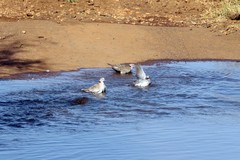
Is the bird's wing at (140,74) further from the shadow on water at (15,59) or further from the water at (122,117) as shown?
the shadow on water at (15,59)

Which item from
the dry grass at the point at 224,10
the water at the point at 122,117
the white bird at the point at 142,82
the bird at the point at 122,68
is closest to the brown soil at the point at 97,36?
the dry grass at the point at 224,10

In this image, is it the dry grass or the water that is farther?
the dry grass

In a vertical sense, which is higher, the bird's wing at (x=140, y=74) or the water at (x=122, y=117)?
the bird's wing at (x=140, y=74)

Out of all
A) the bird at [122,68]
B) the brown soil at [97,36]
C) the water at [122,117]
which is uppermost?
the brown soil at [97,36]

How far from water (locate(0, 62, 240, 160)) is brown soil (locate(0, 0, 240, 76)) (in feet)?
4.28

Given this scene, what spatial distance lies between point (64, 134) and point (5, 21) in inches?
401

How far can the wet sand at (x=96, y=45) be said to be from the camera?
15961 millimetres

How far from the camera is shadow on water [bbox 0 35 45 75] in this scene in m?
15.3

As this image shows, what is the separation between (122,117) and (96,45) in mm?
6736

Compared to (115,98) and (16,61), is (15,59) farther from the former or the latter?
(115,98)

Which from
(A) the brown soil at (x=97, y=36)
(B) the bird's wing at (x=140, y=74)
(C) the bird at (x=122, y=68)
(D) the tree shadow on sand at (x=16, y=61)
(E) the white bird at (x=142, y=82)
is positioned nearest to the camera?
(E) the white bird at (x=142, y=82)

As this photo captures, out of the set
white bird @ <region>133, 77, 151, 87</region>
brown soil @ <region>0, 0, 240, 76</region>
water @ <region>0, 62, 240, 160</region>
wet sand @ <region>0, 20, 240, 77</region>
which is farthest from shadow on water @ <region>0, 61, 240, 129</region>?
brown soil @ <region>0, 0, 240, 76</region>

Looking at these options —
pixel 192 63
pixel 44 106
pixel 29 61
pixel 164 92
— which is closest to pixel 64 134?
pixel 44 106

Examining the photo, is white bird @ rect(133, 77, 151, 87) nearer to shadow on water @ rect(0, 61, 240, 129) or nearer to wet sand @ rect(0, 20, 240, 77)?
shadow on water @ rect(0, 61, 240, 129)
